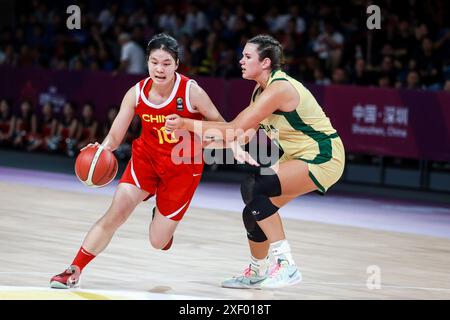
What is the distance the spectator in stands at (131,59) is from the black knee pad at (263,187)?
1179cm

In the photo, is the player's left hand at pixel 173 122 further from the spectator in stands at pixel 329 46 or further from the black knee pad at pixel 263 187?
the spectator in stands at pixel 329 46

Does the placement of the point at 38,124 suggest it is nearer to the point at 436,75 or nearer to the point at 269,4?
the point at 269,4

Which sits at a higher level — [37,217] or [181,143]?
[181,143]

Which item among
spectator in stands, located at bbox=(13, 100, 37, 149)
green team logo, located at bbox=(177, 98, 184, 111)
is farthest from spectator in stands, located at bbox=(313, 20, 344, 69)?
green team logo, located at bbox=(177, 98, 184, 111)

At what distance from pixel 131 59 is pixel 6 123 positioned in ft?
9.29

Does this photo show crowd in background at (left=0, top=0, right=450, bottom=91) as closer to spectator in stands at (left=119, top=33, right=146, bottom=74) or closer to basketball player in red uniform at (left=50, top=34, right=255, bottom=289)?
spectator in stands at (left=119, top=33, right=146, bottom=74)

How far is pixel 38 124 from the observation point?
64.8 feet

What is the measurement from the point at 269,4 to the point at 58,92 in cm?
440

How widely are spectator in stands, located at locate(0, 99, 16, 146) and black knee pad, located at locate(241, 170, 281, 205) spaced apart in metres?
13.2

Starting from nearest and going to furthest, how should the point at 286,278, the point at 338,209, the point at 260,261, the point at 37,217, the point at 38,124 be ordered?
1. the point at 286,278
2. the point at 260,261
3. the point at 37,217
4. the point at 338,209
5. the point at 38,124

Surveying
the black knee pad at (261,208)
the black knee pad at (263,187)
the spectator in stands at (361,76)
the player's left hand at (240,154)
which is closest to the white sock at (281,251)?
the black knee pad at (261,208)

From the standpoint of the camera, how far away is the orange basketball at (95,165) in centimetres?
769

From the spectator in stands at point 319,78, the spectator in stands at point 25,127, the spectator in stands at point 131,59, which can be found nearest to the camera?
the spectator in stands at point 319,78

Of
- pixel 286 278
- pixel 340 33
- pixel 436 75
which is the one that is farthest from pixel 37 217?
pixel 340 33
